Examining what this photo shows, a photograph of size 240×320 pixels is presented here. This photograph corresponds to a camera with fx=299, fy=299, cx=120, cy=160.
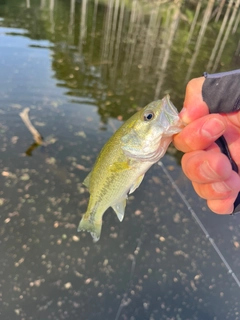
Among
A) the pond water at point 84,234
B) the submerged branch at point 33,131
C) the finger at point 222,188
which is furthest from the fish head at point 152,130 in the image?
the submerged branch at point 33,131

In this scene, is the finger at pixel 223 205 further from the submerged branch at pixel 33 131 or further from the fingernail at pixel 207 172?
the submerged branch at pixel 33 131

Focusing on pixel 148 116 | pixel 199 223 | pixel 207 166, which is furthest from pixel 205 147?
pixel 199 223

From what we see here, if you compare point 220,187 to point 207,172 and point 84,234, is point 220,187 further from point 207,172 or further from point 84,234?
point 84,234

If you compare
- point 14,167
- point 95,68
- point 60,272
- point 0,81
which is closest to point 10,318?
point 60,272

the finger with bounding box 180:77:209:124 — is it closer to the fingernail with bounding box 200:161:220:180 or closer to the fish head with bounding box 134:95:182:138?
the fish head with bounding box 134:95:182:138

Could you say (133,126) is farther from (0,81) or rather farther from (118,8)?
(118,8)
